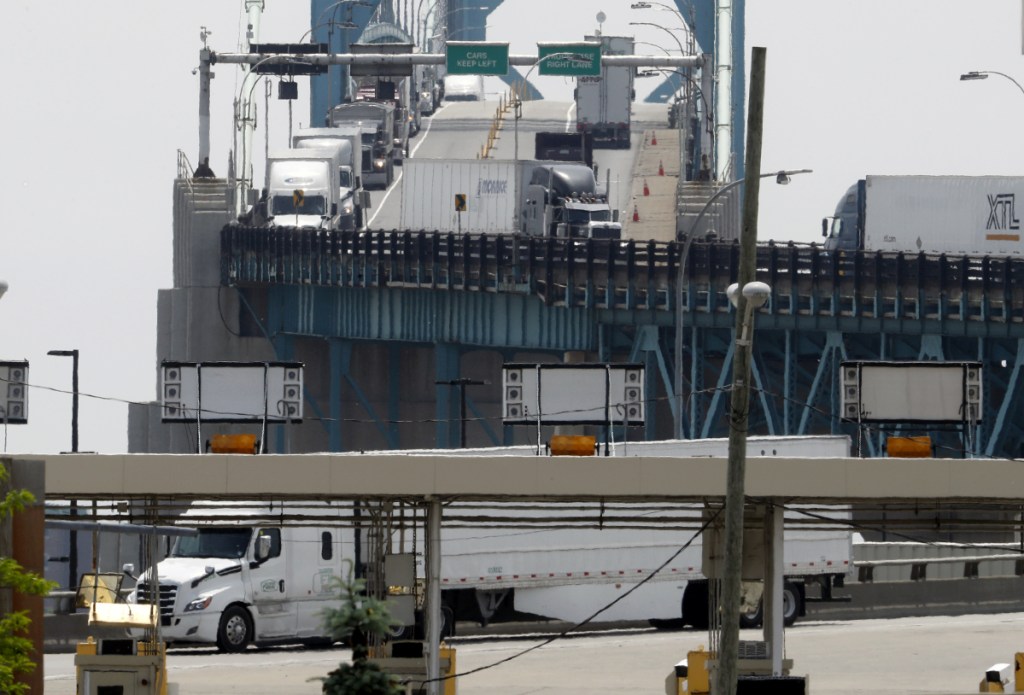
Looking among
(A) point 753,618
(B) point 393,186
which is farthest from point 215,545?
(B) point 393,186

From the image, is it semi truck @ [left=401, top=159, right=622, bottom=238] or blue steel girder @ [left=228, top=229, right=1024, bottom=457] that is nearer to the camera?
blue steel girder @ [left=228, top=229, right=1024, bottom=457]

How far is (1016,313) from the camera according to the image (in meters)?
75.4

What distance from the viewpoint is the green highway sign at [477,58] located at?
9462 centimetres

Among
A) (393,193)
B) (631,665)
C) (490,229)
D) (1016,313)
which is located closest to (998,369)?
(1016,313)

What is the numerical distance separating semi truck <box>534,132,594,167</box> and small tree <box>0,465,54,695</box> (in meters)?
115

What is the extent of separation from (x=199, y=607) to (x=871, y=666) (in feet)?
36.7

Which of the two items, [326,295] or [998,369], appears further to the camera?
[326,295]

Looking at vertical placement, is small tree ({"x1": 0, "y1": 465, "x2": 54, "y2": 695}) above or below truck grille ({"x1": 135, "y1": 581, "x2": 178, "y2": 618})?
above

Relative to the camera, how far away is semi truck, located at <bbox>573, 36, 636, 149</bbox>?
465 ft

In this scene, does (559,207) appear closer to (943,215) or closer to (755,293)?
(943,215)

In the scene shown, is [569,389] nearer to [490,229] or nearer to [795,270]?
[795,270]

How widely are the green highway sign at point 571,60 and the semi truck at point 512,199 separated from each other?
15.7ft

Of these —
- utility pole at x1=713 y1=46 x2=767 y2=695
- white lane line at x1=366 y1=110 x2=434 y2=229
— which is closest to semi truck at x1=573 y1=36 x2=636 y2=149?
white lane line at x1=366 y1=110 x2=434 y2=229

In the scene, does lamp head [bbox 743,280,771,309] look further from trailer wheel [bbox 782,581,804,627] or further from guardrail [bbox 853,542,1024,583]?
guardrail [bbox 853,542,1024,583]
